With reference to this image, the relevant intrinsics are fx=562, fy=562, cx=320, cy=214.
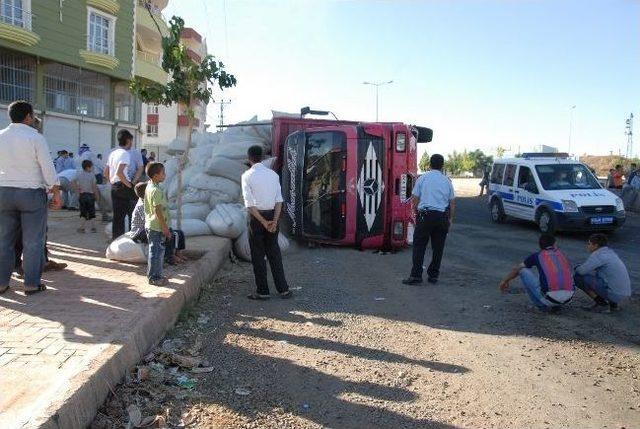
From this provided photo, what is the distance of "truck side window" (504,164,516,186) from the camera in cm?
1444

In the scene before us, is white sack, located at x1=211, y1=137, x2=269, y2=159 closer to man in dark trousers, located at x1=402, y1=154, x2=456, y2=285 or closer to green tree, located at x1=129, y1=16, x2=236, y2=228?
green tree, located at x1=129, y1=16, x2=236, y2=228

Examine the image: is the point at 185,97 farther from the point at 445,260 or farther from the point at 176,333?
the point at 445,260

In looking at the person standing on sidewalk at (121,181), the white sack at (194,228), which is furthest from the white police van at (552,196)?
the person standing on sidewalk at (121,181)

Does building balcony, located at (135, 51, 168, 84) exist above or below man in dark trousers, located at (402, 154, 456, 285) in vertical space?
above

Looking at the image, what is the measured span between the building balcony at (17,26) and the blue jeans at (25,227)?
17.2 m

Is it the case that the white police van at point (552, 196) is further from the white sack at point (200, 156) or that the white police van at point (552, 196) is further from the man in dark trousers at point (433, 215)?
the white sack at point (200, 156)

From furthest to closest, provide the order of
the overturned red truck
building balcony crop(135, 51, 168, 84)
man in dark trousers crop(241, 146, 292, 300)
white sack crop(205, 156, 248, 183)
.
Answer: building balcony crop(135, 51, 168, 84) → white sack crop(205, 156, 248, 183) → the overturned red truck → man in dark trousers crop(241, 146, 292, 300)

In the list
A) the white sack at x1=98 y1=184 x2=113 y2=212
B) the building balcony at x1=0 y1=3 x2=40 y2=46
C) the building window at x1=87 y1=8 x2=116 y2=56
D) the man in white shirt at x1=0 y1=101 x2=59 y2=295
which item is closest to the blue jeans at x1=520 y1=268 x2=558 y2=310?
the man in white shirt at x1=0 y1=101 x2=59 y2=295

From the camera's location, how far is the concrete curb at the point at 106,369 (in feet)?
9.38

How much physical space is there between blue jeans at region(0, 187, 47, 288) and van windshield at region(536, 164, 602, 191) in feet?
36.5

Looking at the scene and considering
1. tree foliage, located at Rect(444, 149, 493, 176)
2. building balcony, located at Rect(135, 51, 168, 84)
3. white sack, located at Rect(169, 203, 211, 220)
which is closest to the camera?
white sack, located at Rect(169, 203, 211, 220)

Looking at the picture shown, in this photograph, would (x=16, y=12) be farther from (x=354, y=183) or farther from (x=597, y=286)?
(x=597, y=286)

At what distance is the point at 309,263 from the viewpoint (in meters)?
8.63

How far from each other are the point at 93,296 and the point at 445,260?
228 inches
